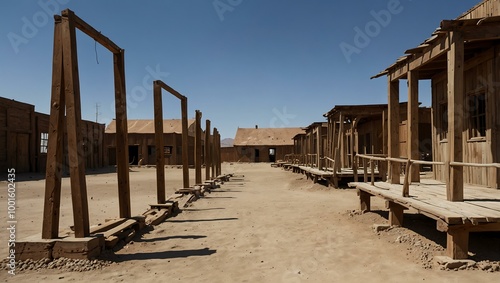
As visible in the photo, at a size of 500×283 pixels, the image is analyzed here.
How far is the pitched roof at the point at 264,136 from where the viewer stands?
47812 millimetres

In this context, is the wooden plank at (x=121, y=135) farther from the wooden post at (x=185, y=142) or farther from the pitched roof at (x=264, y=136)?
the pitched roof at (x=264, y=136)

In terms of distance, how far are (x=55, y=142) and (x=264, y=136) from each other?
44.8 m

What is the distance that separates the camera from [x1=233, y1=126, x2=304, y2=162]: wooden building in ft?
155

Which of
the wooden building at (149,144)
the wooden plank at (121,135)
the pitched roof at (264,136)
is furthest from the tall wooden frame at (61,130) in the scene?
the pitched roof at (264,136)

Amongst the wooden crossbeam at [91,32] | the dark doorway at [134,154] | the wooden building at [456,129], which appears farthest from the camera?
the dark doorway at [134,154]

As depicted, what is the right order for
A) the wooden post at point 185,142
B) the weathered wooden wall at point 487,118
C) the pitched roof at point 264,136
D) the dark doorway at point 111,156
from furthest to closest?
1. the pitched roof at point 264,136
2. the dark doorway at point 111,156
3. the wooden post at point 185,142
4. the weathered wooden wall at point 487,118

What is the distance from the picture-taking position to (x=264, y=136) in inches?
1946

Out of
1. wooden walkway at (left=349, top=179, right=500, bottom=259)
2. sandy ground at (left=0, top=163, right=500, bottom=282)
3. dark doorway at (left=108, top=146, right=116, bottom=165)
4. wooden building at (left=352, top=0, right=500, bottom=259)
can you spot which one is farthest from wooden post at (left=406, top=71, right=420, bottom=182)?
dark doorway at (left=108, top=146, right=116, bottom=165)

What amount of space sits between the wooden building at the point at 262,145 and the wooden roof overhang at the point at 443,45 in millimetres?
38267

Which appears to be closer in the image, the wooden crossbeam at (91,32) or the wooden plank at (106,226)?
the wooden crossbeam at (91,32)

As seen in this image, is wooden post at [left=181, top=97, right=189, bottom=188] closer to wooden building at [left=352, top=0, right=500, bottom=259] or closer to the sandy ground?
the sandy ground

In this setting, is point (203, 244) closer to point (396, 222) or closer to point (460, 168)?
point (396, 222)

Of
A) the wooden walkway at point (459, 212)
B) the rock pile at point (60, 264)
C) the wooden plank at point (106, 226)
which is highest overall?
the wooden walkway at point (459, 212)

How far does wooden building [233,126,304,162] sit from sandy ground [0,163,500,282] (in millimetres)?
38116
